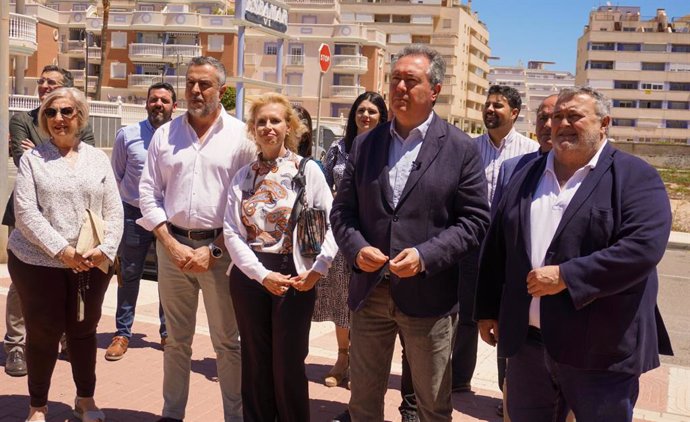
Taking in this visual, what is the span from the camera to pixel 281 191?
14.9ft

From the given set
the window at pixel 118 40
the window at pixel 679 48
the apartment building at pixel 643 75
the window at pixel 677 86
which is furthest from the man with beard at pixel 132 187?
the window at pixel 679 48

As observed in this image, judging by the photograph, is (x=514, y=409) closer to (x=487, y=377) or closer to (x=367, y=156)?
(x=367, y=156)

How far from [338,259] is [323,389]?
1015 millimetres

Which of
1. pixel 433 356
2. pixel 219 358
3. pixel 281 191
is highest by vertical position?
pixel 281 191

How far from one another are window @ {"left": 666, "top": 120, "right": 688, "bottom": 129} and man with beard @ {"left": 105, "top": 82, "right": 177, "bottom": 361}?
112m

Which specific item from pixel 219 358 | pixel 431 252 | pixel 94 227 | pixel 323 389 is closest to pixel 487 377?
pixel 323 389

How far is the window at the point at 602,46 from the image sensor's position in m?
111

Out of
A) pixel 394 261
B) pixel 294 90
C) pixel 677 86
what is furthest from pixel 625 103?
pixel 394 261

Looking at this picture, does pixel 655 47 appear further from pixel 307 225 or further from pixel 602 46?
pixel 307 225

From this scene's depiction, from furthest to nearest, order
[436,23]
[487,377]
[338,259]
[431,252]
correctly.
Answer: [436,23]
[487,377]
[338,259]
[431,252]

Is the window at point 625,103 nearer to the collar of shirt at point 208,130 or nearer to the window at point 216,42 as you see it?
the window at point 216,42

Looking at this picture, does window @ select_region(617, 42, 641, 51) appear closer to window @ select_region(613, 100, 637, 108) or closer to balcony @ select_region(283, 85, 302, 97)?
window @ select_region(613, 100, 637, 108)

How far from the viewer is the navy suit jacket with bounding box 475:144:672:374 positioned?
335 centimetres

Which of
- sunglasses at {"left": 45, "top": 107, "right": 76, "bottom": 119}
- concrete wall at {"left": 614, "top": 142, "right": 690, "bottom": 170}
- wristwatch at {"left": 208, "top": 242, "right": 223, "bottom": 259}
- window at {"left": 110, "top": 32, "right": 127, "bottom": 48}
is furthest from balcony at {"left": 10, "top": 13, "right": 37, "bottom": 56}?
concrete wall at {"left": 614, "top": 142, "right": 690, "bottom": 170}
